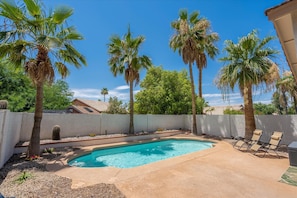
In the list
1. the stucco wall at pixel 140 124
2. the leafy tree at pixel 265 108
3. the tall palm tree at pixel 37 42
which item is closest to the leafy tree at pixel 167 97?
the stucco wall at pixel 140 124

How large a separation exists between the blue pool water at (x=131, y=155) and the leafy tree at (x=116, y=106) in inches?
504

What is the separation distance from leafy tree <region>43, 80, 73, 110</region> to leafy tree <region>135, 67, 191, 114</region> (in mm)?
13768

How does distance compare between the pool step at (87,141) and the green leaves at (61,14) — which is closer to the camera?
the green leaves at (61,14)

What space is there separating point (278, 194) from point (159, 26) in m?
16.4

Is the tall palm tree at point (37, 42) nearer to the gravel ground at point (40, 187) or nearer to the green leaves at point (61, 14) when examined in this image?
the green leaves at point (61, 14)

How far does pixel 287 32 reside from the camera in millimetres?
2883

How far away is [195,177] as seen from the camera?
513 centimetres

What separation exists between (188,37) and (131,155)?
11.6m

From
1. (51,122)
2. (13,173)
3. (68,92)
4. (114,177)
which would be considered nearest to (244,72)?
(114,177)

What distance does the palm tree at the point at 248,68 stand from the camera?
9906mm

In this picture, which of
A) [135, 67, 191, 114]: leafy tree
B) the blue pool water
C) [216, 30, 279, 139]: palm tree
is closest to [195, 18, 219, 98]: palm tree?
[216, 30, 279, 139]: palm tree

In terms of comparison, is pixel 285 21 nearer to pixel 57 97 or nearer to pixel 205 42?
pixel 205 42

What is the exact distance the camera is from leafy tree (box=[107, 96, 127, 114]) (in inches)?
1012

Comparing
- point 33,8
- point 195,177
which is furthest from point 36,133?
point 195,177
